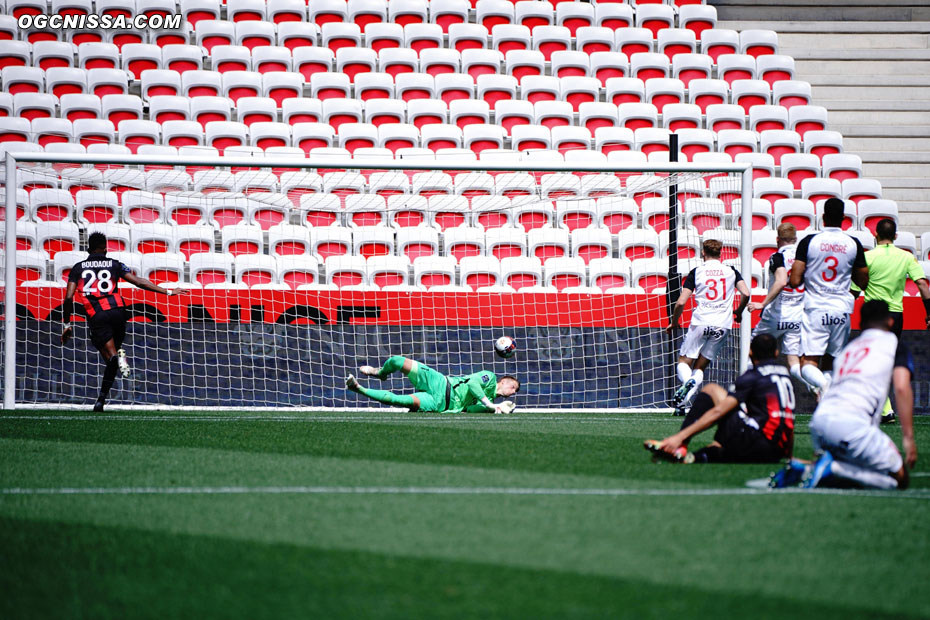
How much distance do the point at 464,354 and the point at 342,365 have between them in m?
1.39

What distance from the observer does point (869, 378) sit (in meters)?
4.78

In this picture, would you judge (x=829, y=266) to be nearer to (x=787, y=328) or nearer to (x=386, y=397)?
(x=787, y=328)

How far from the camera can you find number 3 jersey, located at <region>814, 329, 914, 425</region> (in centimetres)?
472

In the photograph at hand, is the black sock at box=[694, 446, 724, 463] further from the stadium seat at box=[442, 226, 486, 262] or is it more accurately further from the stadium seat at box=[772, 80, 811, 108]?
the stadium seat at box=[772, 80, 811, 108]

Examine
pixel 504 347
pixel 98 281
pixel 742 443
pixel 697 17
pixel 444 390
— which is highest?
pixel 697 17

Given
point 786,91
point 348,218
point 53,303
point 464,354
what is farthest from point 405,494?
point 786,91

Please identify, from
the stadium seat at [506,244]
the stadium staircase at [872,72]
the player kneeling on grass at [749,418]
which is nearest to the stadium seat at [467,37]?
the stadium staircase at [872,72]

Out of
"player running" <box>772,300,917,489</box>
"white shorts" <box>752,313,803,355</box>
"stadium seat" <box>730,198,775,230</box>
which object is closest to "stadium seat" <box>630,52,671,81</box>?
"stadium seat" <box>730,198,775,230</box>

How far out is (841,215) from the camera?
25.6 feet

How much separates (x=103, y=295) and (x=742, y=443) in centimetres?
637

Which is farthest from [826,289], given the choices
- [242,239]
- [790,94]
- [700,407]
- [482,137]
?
[790,94]

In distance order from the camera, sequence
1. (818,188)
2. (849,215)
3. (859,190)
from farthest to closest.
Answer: (859,190) < (818,188) < (849,215)

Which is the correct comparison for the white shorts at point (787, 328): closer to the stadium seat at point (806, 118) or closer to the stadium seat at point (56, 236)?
the stadium seat at point (806, 118)

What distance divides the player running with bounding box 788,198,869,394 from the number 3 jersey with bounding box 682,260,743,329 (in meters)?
1.38
